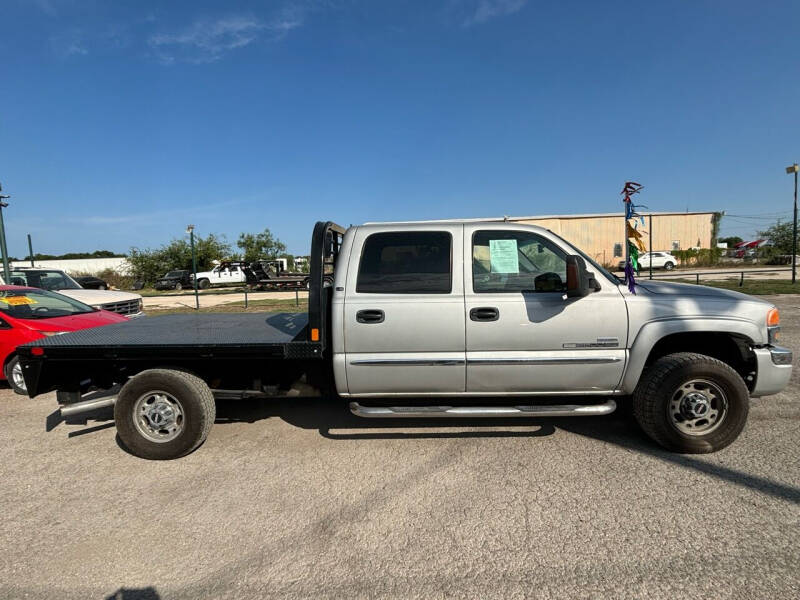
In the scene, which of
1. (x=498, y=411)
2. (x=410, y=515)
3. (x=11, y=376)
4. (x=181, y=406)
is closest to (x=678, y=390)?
(x=498, y=411)

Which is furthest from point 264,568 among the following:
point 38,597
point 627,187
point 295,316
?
point 627,187

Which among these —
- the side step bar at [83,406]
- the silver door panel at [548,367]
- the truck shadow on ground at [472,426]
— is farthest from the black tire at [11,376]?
the silver door panel at [548,367]

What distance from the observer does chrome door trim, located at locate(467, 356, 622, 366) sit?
361cm

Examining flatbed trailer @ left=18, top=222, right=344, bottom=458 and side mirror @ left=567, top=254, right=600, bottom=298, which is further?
flatbed trailer @ left=18, top=222, right=344, bottom=458

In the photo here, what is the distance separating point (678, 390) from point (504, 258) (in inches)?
67.7

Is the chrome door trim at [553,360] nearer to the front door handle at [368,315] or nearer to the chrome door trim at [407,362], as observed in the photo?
the chrome door trim at [407,362]

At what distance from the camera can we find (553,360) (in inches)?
142

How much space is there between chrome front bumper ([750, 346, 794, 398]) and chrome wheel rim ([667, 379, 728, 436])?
42 cm

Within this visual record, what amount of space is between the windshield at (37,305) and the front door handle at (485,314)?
19.9 ft

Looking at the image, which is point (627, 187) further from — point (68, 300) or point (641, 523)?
point (68, 300)

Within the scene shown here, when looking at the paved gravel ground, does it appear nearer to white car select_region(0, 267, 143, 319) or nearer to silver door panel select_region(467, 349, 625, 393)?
silver door panel select_region(467, 349, 625, 393)

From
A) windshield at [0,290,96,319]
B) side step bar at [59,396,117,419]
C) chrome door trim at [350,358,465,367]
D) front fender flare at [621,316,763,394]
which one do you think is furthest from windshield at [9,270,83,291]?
front fender flare at [621,316,763,394]

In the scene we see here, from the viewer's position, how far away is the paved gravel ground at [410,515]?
2.34 metres

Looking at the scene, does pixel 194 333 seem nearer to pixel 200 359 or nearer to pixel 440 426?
pixel 200 359
